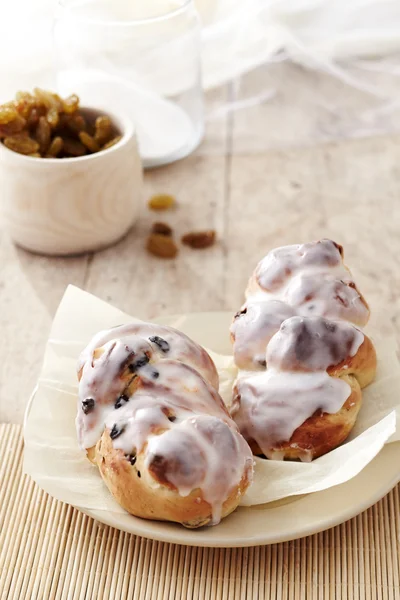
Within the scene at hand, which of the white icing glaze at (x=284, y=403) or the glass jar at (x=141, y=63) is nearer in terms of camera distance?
the white icing glaze at (x=284, y=403)

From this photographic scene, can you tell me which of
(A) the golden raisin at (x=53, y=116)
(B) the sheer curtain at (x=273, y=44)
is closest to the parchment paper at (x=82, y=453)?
(A) the golden raisin at (x=53, y=116)

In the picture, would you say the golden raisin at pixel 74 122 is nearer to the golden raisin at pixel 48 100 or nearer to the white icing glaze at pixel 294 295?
the golden raisin at pixel 48 100

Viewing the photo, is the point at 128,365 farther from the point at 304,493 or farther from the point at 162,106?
the point at 162,106

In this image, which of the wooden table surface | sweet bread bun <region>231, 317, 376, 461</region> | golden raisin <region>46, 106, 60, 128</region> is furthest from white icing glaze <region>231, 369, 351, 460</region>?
golden raisin <region>46, 106, 60, 128</region>

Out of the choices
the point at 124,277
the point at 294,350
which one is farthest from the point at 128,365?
the point at 124,277

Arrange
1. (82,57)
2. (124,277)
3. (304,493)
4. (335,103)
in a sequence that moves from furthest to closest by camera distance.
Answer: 1. (335,103)
2. (82,57)
3. (124,277)
4. (304,493)

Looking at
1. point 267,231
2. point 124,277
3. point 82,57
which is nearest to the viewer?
point 124,277
